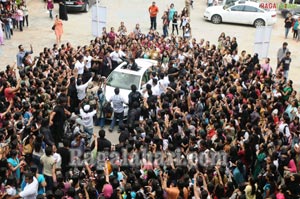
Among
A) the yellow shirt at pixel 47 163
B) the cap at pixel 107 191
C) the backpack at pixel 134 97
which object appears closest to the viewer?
the cap at pixel 107 191

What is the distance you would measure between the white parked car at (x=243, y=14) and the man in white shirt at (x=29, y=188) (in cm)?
2073

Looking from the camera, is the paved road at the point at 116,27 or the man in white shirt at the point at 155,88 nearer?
the man in white shirt at the point at 155,88

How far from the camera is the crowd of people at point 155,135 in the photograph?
8.79 metres

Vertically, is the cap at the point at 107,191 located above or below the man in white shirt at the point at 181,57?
below

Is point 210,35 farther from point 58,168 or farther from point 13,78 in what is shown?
point 58,168

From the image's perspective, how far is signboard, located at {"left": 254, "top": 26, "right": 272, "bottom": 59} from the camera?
1678cm

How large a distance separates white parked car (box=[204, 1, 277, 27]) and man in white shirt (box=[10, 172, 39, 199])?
20.7 meters

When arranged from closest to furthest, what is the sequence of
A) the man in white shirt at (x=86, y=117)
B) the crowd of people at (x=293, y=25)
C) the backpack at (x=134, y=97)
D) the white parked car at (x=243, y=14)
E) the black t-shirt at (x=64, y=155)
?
the black t-shirt at (x=64, y=155)
the man in white shirt at (x=86, y=117)
the backpack at (x=134, y=97)
the crowd of people at (x=293, y=25)
the white parked car at (x=243, y=14)

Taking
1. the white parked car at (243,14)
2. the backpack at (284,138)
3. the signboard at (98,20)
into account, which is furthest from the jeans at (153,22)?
the backpack at (284,138)

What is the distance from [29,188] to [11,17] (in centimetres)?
1606

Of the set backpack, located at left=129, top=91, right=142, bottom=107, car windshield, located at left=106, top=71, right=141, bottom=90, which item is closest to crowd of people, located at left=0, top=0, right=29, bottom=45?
car windshield, located at left=106, top=71, right=141, bottom=90

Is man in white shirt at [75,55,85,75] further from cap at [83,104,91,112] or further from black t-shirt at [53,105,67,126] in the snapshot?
black t-shirt at [53,105,67,126]

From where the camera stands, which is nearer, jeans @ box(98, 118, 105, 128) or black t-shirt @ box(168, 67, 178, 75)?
jeans @ box(98, 118, 105, 128)

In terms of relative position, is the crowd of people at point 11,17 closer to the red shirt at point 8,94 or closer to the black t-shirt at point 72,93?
the black t-shirt at point 72,93
